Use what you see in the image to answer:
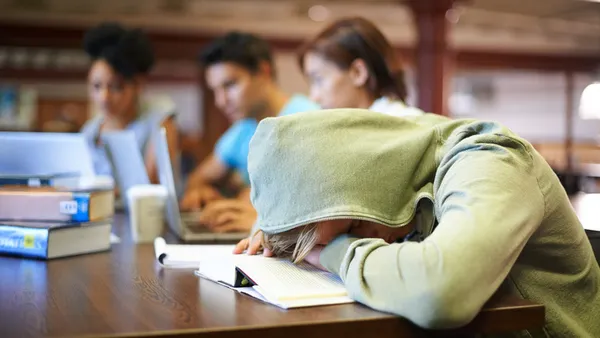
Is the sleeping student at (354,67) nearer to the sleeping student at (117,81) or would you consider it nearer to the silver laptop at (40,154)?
the silver laptop at (40,154)

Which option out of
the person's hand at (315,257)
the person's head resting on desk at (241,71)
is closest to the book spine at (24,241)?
the person's hand at (315,257)

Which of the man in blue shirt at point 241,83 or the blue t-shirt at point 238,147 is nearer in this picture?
the man in blue shirt at point 241,83

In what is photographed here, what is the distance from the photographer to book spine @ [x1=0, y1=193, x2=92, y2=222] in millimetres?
1391

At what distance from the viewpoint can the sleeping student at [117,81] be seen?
8.93ft

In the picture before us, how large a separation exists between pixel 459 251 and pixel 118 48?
223cm

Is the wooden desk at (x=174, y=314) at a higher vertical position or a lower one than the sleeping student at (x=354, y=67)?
lower

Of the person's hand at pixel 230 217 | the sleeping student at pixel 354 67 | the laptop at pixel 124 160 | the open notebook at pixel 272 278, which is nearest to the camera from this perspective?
the open notebook at pixel 272 278

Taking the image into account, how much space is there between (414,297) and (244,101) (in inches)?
78.9

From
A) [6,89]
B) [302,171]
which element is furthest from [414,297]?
[6,89]

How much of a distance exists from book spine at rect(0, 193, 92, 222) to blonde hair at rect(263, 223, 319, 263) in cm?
50

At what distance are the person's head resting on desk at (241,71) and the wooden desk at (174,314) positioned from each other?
1.66 metres

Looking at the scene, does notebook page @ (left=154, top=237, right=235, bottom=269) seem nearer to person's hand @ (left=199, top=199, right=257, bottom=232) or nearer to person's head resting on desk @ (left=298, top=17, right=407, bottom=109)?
person's hand @ (left=199, top=199, right=257, bottom=232)

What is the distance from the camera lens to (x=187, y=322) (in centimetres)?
81

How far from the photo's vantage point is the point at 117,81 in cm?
276
